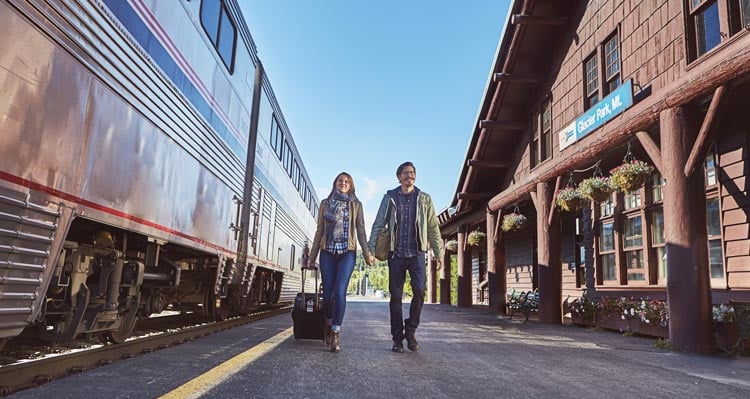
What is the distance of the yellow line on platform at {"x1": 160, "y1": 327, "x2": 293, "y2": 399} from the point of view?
119 inches

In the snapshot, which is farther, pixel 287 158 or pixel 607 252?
pixel 287 158

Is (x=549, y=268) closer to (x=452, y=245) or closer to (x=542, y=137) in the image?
(x=542, y=137)

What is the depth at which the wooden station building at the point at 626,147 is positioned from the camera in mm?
6125

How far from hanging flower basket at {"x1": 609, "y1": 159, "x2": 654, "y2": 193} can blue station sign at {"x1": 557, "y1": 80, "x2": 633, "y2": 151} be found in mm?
1137

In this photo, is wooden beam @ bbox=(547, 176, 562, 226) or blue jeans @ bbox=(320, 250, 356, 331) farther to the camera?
wooden beam @ bbox=(547, 176, 562, 226)

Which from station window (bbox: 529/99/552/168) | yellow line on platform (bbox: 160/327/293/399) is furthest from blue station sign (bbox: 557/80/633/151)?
yellow line on platform (bbox: 160/327/293/399)

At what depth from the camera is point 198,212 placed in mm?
6340

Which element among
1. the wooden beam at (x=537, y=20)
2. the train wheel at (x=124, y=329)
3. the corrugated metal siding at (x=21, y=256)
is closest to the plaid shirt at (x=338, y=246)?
the train wheel at (x=124, y=329)

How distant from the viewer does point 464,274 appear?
682 inches

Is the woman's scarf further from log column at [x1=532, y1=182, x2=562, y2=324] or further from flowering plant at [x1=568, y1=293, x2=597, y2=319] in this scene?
flowering plant at [x1=568, y1=293, x2=597, y2=319]

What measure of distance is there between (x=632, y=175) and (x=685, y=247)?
1.64 m

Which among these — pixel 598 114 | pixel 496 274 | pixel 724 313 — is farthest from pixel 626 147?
pixel 496 274

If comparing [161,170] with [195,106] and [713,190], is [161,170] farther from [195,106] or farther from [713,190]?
[713,190]

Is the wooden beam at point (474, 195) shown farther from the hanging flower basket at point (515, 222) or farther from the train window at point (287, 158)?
the train window at point (287, 158)
